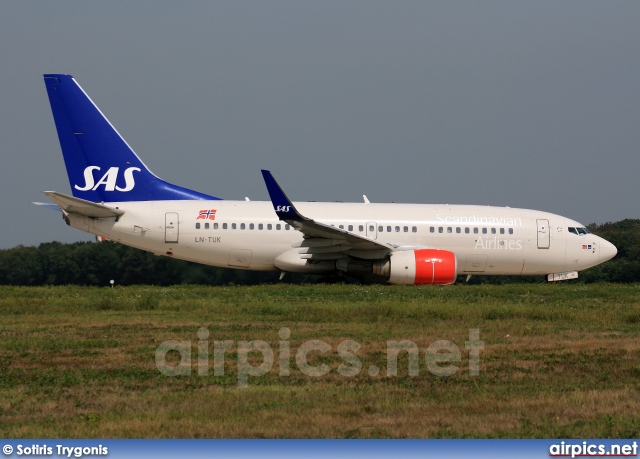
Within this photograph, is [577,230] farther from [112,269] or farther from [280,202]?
[112,269]

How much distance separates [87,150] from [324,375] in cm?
1797

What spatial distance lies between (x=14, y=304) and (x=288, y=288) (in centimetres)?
721

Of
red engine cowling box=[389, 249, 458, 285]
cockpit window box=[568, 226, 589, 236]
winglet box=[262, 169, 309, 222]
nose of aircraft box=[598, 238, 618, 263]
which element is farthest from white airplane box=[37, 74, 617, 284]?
nose of aircraft box=[598, 238, 618, 263]

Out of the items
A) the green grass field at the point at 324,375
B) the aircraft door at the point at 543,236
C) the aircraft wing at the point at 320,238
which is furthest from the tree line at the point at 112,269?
the green grass field at the point at 324,375

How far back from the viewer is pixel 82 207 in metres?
27.0

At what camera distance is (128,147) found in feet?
94.4

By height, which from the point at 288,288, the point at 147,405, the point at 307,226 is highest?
the point at 307,226

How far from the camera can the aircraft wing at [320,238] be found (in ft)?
85.4

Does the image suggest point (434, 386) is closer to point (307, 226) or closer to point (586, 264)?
point (307, 226)

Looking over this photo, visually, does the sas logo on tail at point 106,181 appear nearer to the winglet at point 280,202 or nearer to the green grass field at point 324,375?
the winglet at point 280,202

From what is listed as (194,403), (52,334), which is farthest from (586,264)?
(194,403)

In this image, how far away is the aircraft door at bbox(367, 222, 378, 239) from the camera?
93.6 feet

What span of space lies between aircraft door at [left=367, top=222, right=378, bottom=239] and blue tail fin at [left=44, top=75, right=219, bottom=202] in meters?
6.42
